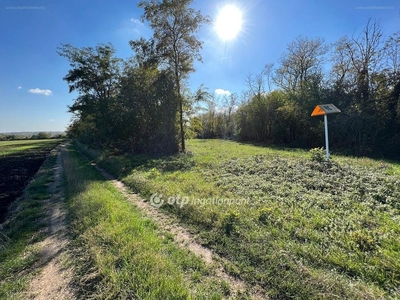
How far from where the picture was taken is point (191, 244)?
3174 mm

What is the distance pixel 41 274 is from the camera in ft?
8.64

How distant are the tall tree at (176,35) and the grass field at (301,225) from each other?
29.4 ft

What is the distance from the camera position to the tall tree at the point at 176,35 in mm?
11325

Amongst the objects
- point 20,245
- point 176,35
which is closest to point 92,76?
point 176,35

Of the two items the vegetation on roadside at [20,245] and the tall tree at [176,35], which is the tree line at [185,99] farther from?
the vegetation on roadside at [20,245]

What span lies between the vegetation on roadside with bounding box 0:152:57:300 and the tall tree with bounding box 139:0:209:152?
956cm

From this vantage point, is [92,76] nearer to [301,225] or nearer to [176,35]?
[176,35]

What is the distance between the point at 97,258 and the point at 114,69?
20127 millimetres

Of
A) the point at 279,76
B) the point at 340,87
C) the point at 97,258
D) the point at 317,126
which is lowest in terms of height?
the point at 97,258

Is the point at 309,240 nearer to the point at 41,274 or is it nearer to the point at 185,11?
the point at 41,274

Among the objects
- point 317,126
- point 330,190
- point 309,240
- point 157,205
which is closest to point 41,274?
point 157,205

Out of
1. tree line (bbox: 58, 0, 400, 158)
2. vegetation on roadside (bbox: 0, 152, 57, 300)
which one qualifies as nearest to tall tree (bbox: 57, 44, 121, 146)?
tree line (bbox: 58, 0, 400, 158)

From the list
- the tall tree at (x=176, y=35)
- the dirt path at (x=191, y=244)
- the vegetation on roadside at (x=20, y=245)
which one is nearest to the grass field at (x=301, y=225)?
the dirt path at (x=191, y=244)

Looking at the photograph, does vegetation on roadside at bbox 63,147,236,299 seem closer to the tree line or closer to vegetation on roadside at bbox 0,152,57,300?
vegetation on roadside at bbox 0,152,57,300
